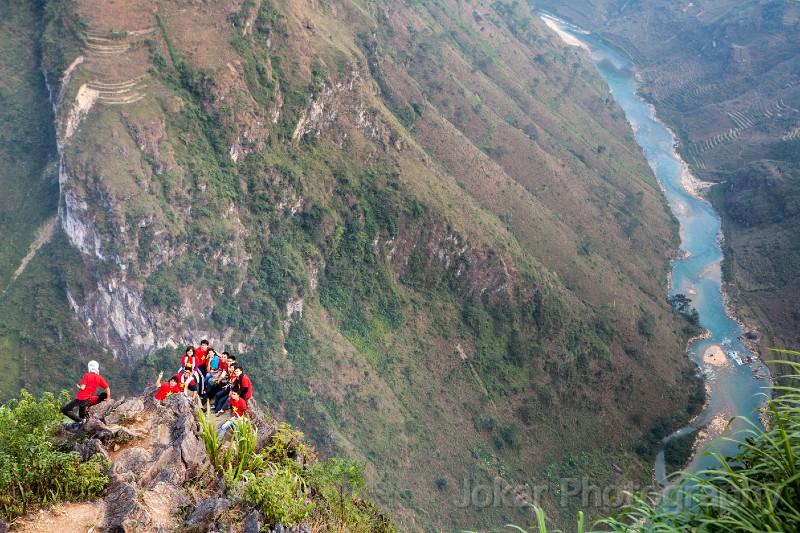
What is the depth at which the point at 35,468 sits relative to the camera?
7969 millimetres

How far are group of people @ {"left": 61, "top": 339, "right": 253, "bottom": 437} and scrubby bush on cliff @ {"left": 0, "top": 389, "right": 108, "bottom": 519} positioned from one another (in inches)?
105

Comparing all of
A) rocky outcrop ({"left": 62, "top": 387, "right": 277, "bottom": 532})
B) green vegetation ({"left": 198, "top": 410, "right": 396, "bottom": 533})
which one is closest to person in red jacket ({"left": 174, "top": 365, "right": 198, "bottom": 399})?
rocky outcrop ({"left": 62, "top": 387, "right": 277, "bottom": 532})

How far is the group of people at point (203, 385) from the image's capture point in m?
11.6

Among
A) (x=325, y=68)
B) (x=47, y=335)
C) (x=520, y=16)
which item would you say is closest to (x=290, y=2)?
(x=325, y=68)

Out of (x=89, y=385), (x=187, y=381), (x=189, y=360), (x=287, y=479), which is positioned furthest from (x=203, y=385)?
(x=287, y=479)

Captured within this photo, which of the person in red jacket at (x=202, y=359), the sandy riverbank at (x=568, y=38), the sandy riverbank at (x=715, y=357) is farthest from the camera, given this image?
the sandy riverbank at (x=568, y=38)

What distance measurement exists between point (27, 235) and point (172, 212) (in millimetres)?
13040

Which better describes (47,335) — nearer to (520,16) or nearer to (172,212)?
(172,212)

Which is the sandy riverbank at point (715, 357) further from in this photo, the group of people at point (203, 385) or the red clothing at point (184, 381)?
the red clothing at point (184, 381)

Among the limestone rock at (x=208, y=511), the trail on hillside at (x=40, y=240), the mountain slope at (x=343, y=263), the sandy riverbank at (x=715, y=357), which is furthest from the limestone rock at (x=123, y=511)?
the sandy riverbank at (x=715, y=357)

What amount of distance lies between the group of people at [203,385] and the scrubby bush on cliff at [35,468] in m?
2.66

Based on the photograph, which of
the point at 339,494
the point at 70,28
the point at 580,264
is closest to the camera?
the point at 339,494

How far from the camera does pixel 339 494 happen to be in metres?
12.7

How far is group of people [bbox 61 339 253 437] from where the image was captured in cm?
1159
